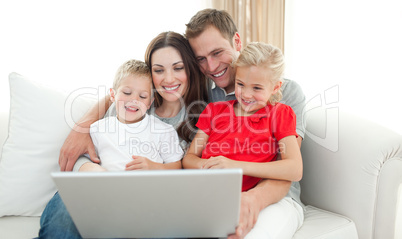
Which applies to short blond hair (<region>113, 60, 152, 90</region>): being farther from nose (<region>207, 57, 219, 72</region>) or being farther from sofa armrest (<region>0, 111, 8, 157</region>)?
sofa armrest (<region>0, 111, 8, 157</region>)

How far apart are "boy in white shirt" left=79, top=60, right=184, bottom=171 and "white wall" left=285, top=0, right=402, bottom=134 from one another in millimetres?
1077

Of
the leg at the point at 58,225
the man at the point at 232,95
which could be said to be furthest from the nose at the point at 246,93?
the leg at the point at 58,225

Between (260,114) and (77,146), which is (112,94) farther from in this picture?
(260,114)

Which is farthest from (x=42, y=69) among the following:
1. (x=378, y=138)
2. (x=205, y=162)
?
(x=378, y=138)

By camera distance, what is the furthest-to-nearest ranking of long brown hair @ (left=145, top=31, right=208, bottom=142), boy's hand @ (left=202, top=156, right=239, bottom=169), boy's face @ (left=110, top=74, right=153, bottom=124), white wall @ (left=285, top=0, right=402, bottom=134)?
white wall @ (left=285, top=0, right=402, bottom=134) → long brown hair @ (left=145, top=31, right=208, bottom=142) → boy's face @ (left=110, top=74, right=153, bottom=124) → boy's hand @ (left=202, top=156, right=239, bottom=169)

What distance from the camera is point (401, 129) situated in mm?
2240

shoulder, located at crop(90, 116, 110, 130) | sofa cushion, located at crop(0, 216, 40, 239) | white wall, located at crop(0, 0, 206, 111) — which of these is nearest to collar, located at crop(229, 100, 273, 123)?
shoulder, located at crop(90, 116, 110, 130)

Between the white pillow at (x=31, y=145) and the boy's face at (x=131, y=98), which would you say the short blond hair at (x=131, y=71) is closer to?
the boy's face at (x=131, y=98)

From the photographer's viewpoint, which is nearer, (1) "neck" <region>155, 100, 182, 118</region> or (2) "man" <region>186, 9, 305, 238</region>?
(2) "man" <region>186, 9, 305, 238</region>

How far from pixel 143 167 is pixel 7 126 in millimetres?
777

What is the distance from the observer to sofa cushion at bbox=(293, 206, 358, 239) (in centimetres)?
122

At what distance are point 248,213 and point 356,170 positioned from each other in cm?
49

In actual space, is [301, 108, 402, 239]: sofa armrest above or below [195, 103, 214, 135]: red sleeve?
below

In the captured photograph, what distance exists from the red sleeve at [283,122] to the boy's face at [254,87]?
7 centimetres
